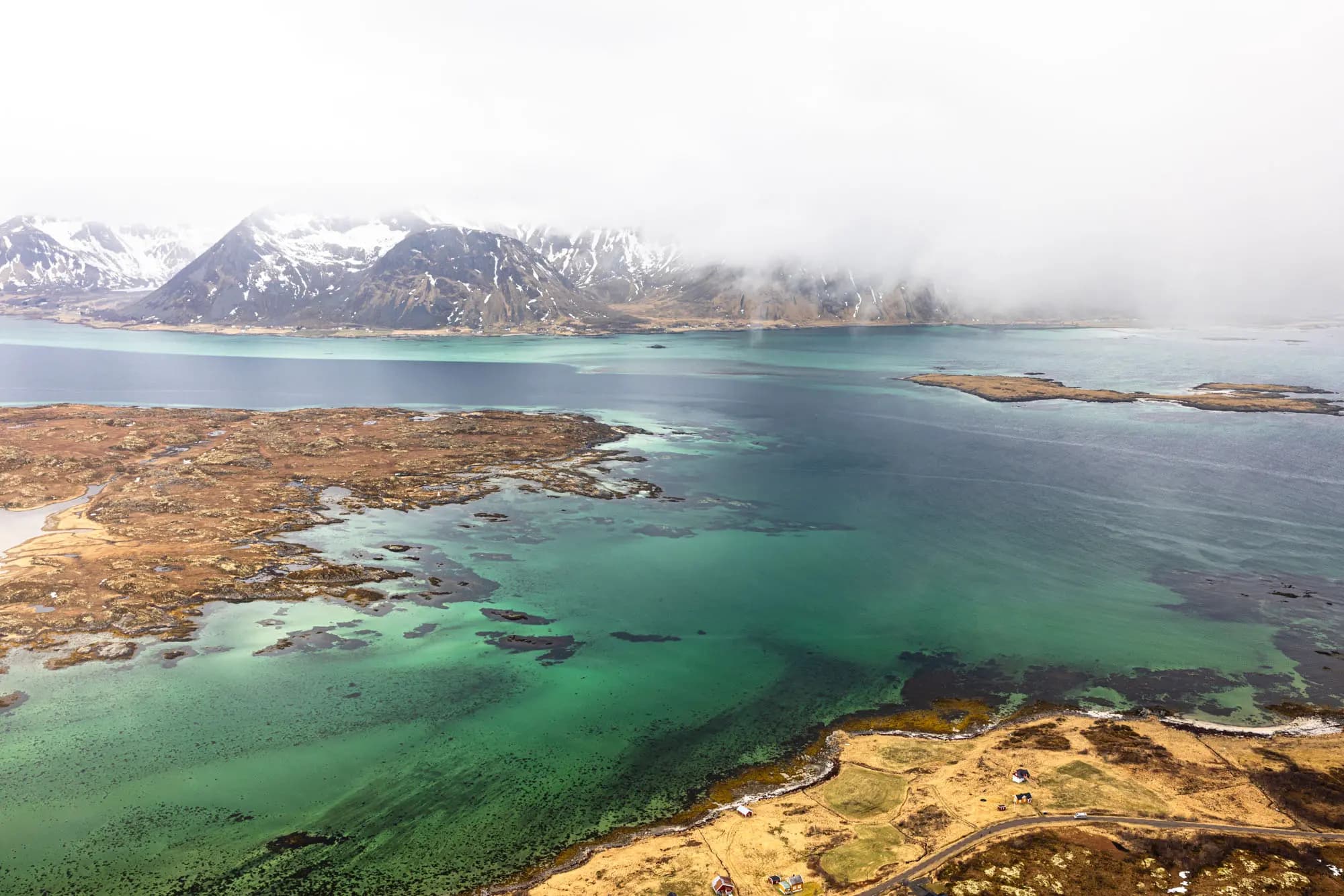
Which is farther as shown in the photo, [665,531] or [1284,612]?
[665,531]

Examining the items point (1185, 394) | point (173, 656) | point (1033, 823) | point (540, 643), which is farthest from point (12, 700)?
point (1185, 394)

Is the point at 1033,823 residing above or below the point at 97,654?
above

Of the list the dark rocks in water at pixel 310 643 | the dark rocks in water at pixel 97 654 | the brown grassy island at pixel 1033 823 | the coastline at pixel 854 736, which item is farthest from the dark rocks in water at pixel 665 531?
the dark rocks in water at pixel 97 654

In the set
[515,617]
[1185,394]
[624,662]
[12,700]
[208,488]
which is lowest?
[12,700]

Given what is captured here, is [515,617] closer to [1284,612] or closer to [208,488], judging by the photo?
[208,488]

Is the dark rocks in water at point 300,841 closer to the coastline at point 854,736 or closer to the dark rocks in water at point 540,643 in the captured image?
the coastline at point 854,736

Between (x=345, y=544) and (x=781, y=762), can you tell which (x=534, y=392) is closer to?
(x=345, y=544)

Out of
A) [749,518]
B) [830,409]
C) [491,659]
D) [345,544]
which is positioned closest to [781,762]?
[491,659]
